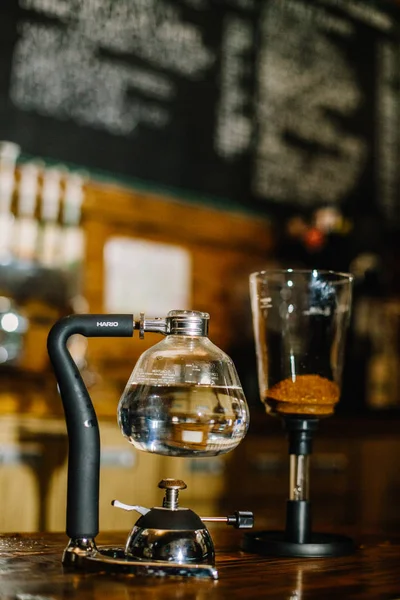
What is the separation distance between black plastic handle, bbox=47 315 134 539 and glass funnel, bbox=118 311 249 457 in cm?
5

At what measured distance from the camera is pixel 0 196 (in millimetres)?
2898

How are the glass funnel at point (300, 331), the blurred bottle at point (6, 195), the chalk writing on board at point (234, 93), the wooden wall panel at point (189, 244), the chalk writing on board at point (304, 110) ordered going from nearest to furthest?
the glass funnel at point (300, 331), the blurred bottle at point (6, 195), the wooden wall panel at point (189, 244), the chalk writing on board at point (234, 93), the chalk writing on board at point (304, 110)

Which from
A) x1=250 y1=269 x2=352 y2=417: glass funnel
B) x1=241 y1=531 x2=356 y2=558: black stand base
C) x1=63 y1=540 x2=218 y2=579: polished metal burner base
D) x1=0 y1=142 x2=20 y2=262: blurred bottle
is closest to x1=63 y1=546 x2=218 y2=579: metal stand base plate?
x1=63 y1=540 x2=218 y2=579: polished metal burner base

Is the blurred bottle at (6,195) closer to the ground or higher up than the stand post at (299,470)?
higher up

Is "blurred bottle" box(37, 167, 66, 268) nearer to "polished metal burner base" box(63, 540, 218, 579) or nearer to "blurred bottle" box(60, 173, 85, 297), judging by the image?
"blurred bottle" box(60, 173, 85, 297)

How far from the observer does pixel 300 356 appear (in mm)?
1429

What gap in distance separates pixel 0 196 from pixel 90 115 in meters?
0.48

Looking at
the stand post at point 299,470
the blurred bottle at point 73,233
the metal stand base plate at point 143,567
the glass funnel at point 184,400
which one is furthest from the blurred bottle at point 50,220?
the metal stand base plate at point 143,567

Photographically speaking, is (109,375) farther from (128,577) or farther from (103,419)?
(128,577)

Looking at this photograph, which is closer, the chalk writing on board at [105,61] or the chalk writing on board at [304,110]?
the chalk writing on board at [105,61]

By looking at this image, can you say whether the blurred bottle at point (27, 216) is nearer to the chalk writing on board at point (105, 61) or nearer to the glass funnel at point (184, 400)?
the chalk writing on board at point (105, 61)

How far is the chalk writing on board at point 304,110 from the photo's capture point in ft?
12.2

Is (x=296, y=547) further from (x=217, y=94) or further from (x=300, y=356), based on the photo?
(x=217, y=94)

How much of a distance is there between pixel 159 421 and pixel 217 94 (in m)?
2.59
